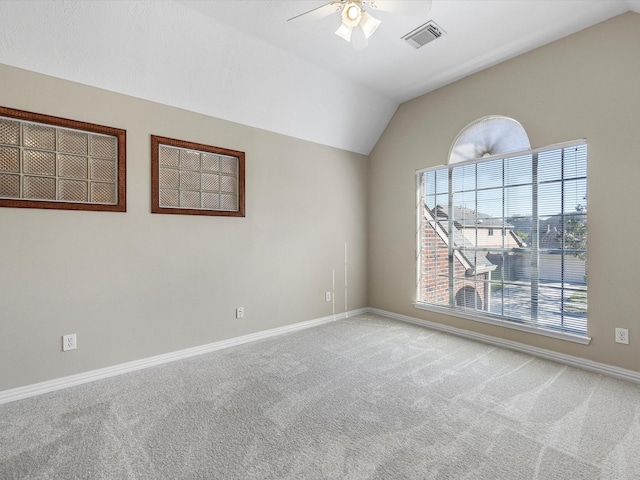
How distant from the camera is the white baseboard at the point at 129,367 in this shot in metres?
2.32

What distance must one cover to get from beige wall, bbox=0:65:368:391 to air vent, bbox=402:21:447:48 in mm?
1683

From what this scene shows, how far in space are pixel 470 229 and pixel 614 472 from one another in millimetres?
2514

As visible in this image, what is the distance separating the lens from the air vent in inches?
109

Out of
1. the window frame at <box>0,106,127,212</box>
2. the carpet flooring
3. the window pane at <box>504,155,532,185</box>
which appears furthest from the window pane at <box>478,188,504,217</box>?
the window frame at <box>0,106,127,212</box>

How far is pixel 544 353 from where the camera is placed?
3.02m

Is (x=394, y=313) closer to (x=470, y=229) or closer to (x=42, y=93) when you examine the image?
(x=470, y=229)

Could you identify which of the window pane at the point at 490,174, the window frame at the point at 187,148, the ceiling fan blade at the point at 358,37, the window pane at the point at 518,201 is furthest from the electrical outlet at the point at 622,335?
the window frame at the point at 187,148

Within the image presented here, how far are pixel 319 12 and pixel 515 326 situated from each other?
3394mm

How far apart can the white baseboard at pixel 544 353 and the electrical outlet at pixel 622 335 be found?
0.76ft

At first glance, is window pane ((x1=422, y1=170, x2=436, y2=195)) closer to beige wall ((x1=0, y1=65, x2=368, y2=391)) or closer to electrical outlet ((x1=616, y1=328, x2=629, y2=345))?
beige wall ((x1=0, y1=65, x2=368, y2=391))

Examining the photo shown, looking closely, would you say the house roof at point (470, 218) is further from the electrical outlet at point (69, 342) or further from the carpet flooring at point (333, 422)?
the electrical outlet at point (69, 342)

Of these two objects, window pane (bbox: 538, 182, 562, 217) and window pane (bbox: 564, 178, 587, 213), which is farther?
window pane (bbox: 538, 182, 562, 217)

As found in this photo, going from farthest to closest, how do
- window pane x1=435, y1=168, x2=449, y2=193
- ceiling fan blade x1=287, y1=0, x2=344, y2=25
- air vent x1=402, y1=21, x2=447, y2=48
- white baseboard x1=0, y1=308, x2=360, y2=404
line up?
window pane x1=435, y1=168, x2=449, y2=193, air vent x1=402, y1=21, x2=447, y2=48, white baseboard x1=0, y1=308, x2=360, y2=404, ceiling fan blade x1=287, y1=0, x2=344, y2=25

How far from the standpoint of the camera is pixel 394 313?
4461 mm
